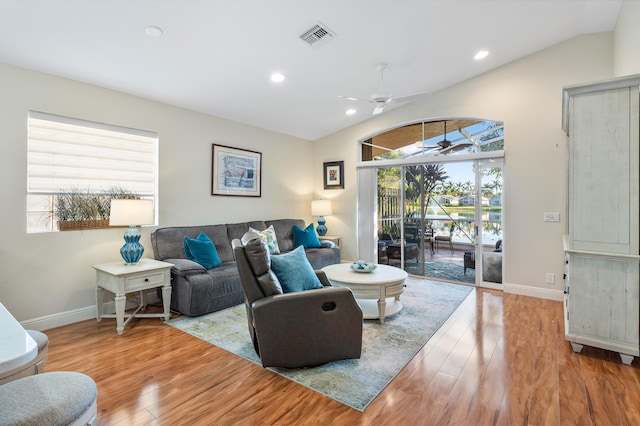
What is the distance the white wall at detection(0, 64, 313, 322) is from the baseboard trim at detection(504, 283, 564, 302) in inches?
172

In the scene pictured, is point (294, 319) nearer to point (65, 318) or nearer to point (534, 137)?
point (65, 318)

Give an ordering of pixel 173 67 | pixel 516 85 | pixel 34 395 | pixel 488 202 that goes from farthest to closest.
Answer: pixel 488 202 < pixel 516 85 < pixel 173 67 < pixel 34 395

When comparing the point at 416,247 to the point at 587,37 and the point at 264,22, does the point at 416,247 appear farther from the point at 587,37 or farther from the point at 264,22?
the point at 264,22

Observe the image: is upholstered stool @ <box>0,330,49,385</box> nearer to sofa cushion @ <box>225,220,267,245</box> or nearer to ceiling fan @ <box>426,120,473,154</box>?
sofa cushion @ <box>225,220,267,245</box>

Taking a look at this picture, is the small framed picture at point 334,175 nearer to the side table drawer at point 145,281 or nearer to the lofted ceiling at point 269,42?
the lofted ceiling at point 269,42

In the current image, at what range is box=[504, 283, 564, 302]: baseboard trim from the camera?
13.6ft

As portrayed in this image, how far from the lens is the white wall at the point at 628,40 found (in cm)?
280

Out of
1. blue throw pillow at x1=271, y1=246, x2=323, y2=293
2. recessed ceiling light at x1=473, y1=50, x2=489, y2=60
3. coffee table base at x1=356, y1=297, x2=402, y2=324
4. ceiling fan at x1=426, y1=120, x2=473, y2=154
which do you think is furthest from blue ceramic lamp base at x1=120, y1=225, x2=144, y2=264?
recessed ceiling light at x1=473, y1=50, x2=489, y2=60

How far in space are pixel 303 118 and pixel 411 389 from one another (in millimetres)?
4486

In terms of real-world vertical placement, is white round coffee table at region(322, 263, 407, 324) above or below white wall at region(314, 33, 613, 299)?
below

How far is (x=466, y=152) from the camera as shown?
A: 4922mm

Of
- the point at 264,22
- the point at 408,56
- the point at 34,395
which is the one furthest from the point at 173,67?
the point at 34,395

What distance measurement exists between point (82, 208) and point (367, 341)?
3406 millimetres

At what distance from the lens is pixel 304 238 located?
551cm
